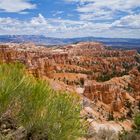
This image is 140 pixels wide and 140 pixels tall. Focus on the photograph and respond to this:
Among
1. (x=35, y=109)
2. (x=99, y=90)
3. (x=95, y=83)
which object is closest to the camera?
(x=35, y=109)

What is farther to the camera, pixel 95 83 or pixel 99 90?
pixel 95 83

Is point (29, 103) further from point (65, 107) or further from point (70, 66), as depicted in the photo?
point (70, 66)

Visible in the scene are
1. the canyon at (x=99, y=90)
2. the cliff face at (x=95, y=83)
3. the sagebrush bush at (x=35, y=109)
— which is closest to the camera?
the sagebrush bush at (x=35, y=109)

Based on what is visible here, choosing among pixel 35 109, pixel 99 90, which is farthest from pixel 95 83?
pixel 35 109

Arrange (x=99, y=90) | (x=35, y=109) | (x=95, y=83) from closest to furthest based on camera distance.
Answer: (x=35, y=109)
(x=99, y=90)
(x=95, y=83)

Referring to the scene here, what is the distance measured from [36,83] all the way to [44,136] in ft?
4.57

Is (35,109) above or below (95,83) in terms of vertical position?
above

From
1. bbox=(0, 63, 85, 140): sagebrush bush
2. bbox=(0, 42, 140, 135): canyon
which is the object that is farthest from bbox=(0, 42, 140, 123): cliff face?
bbox=(0, 63, 85, 140): sagebrush bush

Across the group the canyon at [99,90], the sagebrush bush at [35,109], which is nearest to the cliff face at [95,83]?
the canyon at [99,90]

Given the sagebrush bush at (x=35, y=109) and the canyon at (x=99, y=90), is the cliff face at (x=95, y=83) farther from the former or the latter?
the sagebrush bush at (x=35, y=109)

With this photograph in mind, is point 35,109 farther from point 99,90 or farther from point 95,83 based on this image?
point 95,83

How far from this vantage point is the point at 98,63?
182m

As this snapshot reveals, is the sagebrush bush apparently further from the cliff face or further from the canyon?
the canyon

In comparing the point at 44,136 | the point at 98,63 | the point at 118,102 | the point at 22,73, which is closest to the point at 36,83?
the point at 22,73
